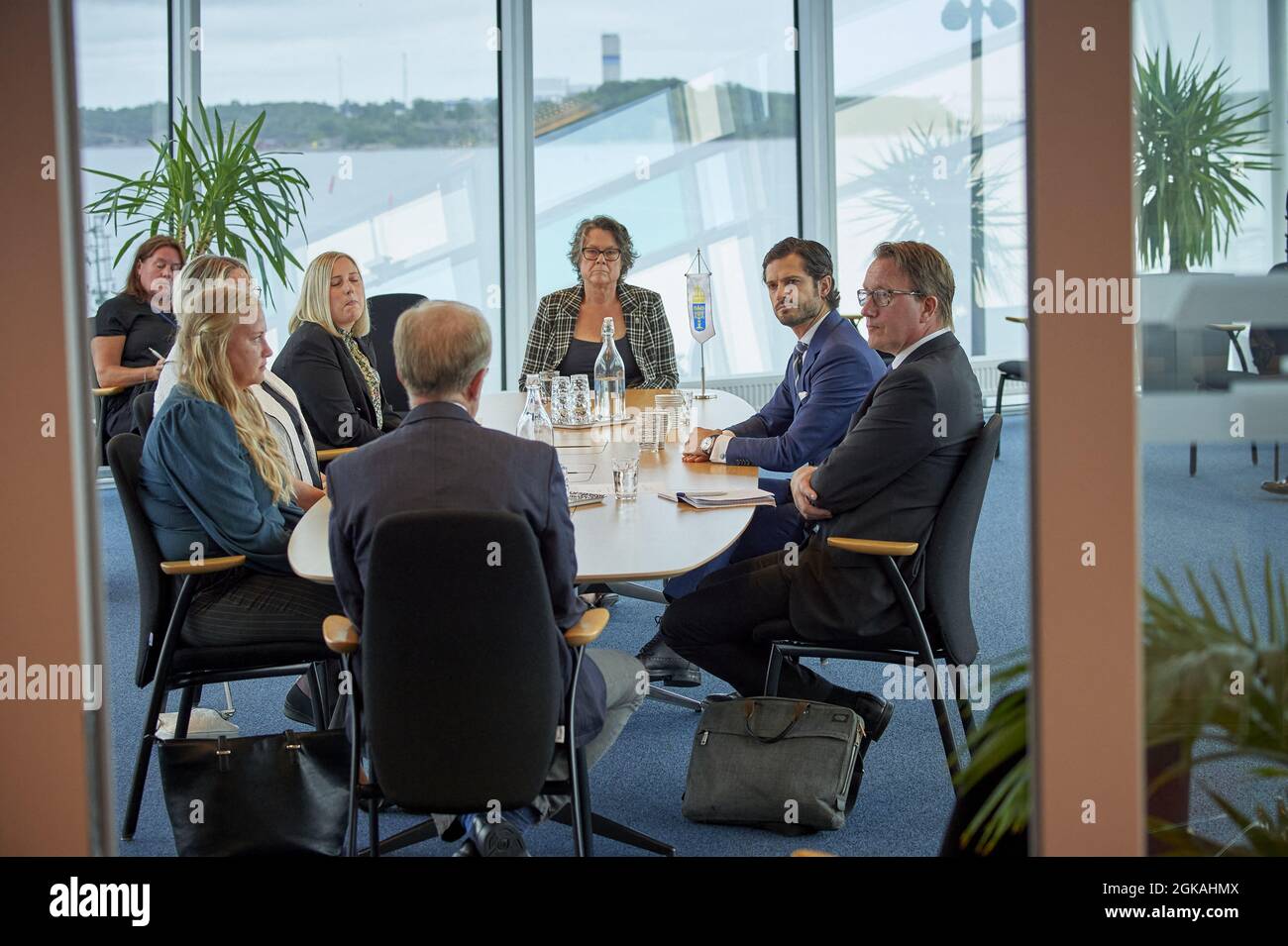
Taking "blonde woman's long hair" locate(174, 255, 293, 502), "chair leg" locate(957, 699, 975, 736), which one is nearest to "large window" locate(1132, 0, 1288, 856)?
"chair leg" locate(957, 699, 975, 736)

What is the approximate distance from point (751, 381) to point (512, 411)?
12.0 ft

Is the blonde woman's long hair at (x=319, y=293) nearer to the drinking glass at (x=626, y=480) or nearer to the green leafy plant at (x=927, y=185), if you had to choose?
the drinking glass at (x=626, y=480)

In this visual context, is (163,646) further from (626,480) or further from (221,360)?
(626,480)

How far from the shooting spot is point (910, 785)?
3.34 meters

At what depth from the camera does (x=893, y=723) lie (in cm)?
381

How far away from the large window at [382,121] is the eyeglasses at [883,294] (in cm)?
429

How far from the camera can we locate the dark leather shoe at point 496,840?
8.41 feet

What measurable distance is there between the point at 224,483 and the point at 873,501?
1.52m

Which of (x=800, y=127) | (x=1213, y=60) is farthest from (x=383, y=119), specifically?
(x=1213, y=60)

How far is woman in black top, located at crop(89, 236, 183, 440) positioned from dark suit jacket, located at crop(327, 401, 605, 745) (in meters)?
3.13

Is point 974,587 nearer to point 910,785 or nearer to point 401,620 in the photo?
point 910,785

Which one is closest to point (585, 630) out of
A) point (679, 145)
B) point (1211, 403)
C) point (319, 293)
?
point (1211, 403)

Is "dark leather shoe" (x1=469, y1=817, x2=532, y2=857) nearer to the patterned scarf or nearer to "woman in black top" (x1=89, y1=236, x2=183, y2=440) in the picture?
the patterned scarf

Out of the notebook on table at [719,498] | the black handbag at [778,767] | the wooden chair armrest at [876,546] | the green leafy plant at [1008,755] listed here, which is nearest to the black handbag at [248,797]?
the black handbag at [778,767]
